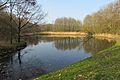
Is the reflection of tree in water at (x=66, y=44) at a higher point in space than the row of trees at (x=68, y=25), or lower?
lower

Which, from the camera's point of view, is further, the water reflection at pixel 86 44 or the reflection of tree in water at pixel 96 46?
the water reflection at pixel 86 44

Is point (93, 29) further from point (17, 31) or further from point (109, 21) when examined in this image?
point (17, 31)

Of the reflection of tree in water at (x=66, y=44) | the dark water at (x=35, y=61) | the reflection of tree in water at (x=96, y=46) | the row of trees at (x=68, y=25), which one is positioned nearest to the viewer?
the dark water at (x=35, y=61)

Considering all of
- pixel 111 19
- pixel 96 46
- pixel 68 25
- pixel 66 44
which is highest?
pixel 111 19

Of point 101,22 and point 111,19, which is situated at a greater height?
point 111,19

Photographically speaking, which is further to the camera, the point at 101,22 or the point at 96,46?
the point at 101,22

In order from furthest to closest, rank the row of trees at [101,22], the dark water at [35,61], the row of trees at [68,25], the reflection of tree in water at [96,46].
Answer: the row of trees at [68,25]
the row of trees at [101,22]
the reflection of tree in water at [96,46]
the dark water at [35,61]

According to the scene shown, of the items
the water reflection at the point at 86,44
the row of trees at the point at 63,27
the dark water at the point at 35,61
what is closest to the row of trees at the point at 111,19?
the water reflection at the point at 86,44

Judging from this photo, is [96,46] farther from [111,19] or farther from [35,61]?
[111,19]

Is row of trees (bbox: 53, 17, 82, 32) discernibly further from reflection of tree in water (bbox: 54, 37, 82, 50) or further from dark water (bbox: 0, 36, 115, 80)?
dark water (bbox: 0, 36, 115, 80)

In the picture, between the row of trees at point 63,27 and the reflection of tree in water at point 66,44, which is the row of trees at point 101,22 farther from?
the reflection of tree in water at point 66,44

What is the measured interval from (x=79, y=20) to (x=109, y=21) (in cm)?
8544

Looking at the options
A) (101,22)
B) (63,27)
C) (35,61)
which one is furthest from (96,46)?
(63,27)

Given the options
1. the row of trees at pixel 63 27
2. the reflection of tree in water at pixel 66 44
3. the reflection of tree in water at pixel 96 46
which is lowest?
the reflection of tree in water at pixel 66 44
